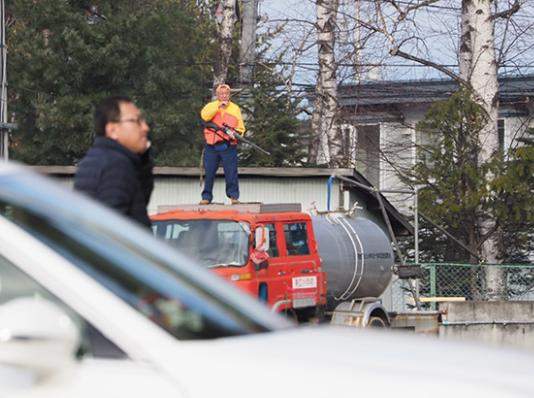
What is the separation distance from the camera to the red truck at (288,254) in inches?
619

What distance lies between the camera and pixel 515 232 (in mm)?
24672

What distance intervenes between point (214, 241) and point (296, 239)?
1.42 m

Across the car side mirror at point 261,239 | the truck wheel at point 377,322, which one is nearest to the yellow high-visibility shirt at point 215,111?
the car side mirror at point 261,239

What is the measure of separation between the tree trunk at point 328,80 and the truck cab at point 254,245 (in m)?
13.4

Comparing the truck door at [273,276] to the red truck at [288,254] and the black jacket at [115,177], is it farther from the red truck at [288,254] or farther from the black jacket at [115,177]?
the black jacket at [115,177]

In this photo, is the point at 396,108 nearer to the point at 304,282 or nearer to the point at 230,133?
the point at 230,133

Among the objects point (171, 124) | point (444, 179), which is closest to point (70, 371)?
point (444, 179)

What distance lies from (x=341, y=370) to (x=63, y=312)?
0.69 m

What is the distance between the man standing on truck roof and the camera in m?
18.0

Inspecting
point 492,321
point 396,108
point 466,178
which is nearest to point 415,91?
point 396,108

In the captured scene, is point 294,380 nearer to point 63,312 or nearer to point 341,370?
point 341,370

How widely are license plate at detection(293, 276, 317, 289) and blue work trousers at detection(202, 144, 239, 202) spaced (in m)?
2.09

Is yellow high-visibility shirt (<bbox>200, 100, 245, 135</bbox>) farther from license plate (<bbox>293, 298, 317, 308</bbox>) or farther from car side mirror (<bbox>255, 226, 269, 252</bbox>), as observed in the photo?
license plate (<bbox>293, 298, 317, 308</bbox>)

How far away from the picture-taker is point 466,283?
73.4 ft
